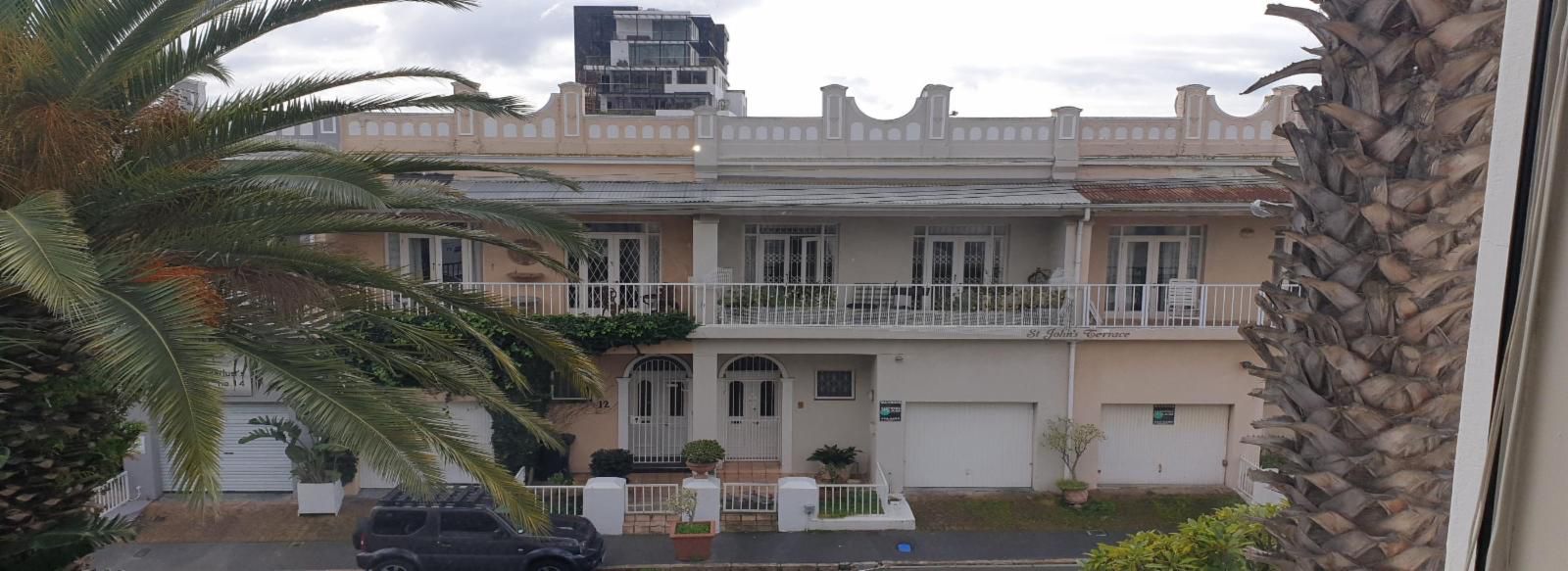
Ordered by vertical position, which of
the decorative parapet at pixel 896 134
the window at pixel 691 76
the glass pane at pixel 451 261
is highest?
the window at pixel 691 76

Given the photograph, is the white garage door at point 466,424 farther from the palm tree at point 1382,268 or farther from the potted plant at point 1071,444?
the palm tree at point 1382,268

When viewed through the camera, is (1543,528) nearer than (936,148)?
Yes

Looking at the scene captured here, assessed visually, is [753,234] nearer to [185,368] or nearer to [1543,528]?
[185,368]

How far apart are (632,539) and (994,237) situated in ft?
28.1

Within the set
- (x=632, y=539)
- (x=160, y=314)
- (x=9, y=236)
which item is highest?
(x=9, y=236)

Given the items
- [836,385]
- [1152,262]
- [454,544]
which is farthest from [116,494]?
[1152,262]

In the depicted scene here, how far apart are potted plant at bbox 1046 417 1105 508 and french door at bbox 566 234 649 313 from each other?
7.74m

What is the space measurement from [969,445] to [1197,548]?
8.77 metres

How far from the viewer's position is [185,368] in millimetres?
3449

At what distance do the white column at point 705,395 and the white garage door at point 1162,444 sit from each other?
276 inches

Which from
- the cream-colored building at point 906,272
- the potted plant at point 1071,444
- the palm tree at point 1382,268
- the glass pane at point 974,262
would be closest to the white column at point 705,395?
the cream-colored building at point 906,272

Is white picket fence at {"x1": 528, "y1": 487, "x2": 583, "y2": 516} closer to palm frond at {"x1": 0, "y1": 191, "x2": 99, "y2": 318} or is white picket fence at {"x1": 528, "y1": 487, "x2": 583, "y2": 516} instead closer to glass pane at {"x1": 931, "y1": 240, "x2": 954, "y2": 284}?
glass pane at {"x1": 931, "y1": 240, "x2": 954, "y2": 284}

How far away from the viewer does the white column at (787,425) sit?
595 inches

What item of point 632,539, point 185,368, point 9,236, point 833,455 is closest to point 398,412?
point 185,368
